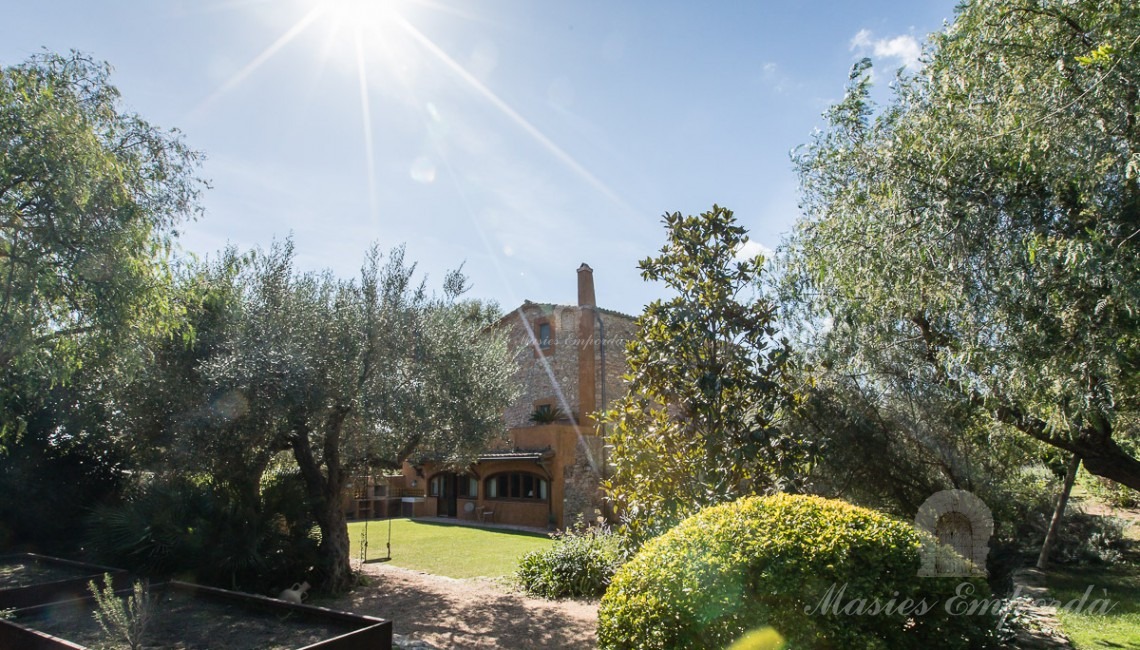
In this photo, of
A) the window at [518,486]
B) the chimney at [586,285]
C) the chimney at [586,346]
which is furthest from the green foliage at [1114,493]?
the window at [518,486]

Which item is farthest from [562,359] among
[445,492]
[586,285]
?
[445,492]

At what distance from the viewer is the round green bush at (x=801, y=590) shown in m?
4.29

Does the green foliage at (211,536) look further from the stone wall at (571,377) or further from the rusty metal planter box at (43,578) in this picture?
the stone wall at (571,377)

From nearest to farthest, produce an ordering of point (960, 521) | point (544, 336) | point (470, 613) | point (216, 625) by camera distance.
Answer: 1. point (216, 625)
2. point (470, 613)
3. point (960, 521)
4. point (544, 336)

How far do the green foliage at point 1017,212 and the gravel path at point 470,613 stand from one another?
17.1ft

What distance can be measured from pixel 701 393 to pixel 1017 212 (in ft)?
11.3

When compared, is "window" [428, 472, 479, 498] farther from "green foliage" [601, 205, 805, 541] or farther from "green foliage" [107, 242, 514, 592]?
"green foliage" [601, 205, 805, 541]

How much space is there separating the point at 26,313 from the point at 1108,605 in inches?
504

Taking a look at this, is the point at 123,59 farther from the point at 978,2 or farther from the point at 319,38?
the point at 978,2

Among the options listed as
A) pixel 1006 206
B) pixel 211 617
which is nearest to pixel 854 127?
pixel 1006 206

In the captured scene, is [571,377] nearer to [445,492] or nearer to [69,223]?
[445,492]

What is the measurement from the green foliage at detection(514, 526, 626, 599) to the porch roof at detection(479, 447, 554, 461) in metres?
9.98

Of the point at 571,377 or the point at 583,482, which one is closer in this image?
the point at 583,482

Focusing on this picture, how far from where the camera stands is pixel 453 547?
15.8m
